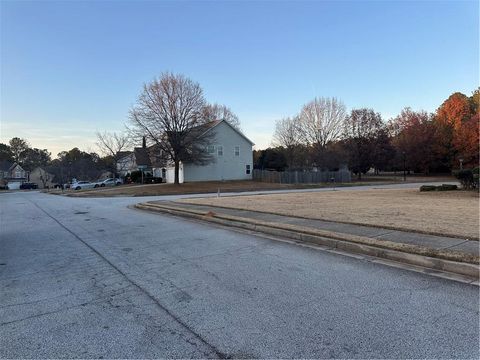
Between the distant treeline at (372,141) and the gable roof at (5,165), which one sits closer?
the distant treeline at (372,141)

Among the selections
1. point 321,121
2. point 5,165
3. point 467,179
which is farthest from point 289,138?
point 5,165

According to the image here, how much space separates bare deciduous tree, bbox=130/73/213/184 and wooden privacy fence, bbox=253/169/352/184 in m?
12.9

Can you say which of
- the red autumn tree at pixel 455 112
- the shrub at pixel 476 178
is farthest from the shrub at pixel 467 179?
the red autumn tree at pixel 455 112

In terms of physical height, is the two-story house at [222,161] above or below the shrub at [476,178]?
above

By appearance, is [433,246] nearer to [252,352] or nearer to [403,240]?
[403,240]

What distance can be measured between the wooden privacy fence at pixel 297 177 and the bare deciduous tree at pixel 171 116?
12.9 m

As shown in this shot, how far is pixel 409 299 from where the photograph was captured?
4680mm

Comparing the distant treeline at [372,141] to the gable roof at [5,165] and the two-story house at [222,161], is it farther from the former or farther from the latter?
the gable roof at [5,165]

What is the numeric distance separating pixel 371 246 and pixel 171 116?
37208mm

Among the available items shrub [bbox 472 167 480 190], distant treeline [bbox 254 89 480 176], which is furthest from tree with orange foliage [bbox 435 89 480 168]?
shrub [bbox 472 167 480 190]

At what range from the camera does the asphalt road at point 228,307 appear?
3.56m

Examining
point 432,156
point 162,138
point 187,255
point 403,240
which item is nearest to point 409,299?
point 403,240

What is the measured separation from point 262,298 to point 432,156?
237ft

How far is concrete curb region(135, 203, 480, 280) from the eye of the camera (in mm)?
5797
